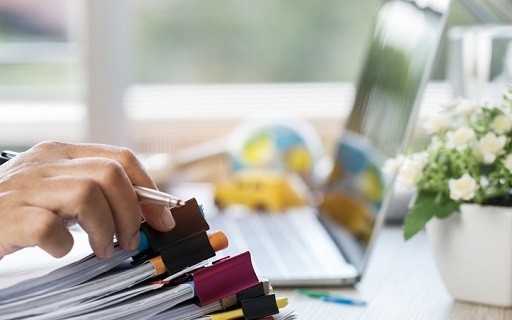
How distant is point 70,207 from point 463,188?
421 millimetres

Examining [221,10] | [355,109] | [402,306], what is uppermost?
[221,10]

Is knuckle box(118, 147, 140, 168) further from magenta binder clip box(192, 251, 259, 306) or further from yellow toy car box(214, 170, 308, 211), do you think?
yellow toy car box(214, 170, 308, 211)

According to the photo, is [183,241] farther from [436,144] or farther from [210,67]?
[210,67]

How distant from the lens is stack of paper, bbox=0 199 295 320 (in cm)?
67

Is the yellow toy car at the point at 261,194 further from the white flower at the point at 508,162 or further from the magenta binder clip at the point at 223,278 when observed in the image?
the magenta binder clip at the point at 223,278

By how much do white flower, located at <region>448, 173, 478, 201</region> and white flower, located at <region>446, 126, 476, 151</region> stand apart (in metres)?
0.03

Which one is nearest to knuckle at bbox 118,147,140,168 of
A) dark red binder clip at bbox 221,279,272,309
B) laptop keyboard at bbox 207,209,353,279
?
dark red binder clip at bbox 221,279,272,309

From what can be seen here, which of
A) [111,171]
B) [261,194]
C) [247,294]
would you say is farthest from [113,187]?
[261,194]

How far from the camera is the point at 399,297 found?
1021 millimetres

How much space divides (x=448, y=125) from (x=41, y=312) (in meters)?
0.49

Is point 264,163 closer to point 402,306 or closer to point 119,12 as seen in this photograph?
point 119,12

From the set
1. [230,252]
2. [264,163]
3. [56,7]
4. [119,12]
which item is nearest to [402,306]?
[230,252]

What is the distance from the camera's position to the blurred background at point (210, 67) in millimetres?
1798

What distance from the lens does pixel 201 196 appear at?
1596 mm
